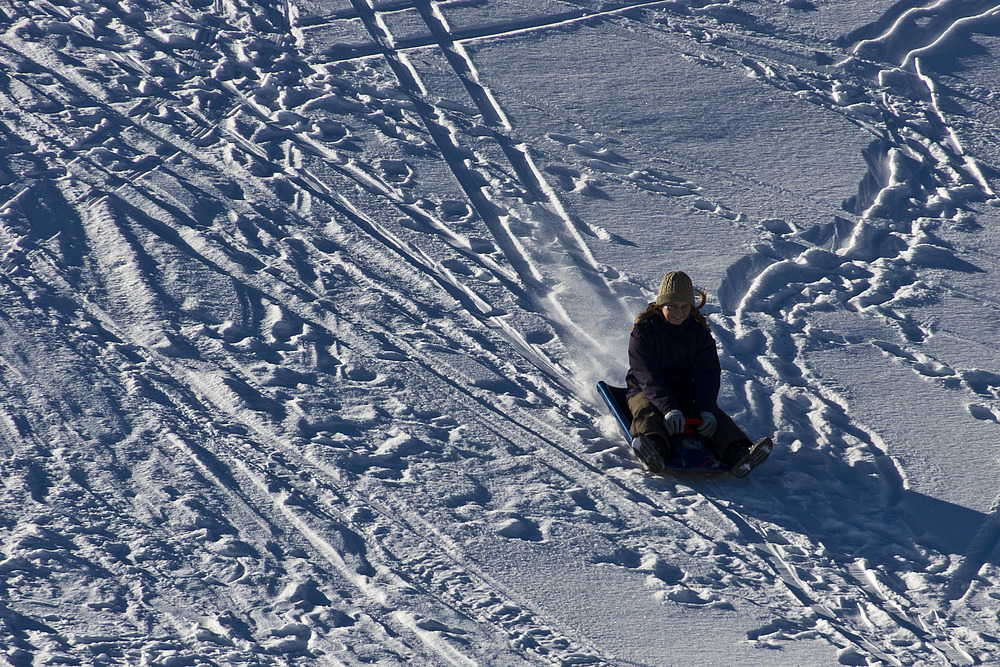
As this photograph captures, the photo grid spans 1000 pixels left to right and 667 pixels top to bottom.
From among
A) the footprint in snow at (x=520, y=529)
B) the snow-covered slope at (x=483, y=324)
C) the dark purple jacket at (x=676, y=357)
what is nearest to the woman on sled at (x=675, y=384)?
the dark purple jacket at (x=676, y=357)

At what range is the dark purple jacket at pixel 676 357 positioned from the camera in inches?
189

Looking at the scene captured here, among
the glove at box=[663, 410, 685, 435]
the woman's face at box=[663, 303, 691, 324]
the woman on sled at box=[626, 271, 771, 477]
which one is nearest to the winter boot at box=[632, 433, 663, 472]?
the woman on sled at box=[626, 271, 771, 477]

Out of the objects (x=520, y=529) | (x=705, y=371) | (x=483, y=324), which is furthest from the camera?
(x=483, y=324)

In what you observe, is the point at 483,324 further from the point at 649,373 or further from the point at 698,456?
the point at 698,456

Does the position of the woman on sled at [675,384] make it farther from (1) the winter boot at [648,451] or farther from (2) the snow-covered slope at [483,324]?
(2) the snow-covered slope at [483,324]

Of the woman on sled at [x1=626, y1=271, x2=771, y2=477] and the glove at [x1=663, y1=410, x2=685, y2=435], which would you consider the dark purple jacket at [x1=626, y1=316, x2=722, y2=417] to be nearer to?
the woman on sled at [x1=626, y1=271, x2=771, y2=477]

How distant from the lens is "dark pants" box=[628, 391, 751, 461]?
15.3 feet

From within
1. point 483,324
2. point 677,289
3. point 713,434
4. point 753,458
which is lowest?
point 753,458

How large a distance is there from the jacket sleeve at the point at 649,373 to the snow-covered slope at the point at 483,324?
1.30ft

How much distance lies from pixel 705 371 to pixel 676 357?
15 centimetres

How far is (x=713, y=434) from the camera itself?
15.5 feet

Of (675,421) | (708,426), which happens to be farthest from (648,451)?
(708,426)

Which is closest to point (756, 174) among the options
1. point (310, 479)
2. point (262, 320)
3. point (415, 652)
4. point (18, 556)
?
point (262, 320)

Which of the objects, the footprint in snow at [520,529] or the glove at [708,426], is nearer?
the footprint in snow at [520,529]
